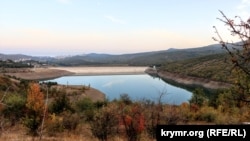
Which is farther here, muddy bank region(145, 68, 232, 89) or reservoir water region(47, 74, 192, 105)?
muddy bank region(145, 68, 232, 89)

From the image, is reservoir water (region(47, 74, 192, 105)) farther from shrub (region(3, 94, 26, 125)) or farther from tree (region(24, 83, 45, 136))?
shrub (region(3, 94, 26, 125))

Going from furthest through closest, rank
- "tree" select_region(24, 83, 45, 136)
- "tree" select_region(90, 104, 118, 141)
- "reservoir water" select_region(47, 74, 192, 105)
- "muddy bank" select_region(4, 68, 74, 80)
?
1. "muddy bank" select_region(4, 68, 74, 80)
2. "reservoir water" select_region(47, 74, 192, 105)
3. "tree" select_region(24, 83, 45, 136)
4. "tree" select_region(90, 104, 118, 141)

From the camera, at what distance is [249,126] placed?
9.39 ft

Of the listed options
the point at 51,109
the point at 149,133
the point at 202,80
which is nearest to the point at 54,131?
the point at 149,133

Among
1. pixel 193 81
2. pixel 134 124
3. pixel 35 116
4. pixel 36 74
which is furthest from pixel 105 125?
pixel 36 74

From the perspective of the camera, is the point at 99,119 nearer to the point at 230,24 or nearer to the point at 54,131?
the point at 54,131

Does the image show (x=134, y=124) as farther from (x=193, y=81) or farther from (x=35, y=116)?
(x=193, y=81)

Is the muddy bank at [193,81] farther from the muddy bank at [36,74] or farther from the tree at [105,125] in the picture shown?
the tree at [105,125]

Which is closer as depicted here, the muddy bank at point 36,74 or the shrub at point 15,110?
the shrub at point 15,110

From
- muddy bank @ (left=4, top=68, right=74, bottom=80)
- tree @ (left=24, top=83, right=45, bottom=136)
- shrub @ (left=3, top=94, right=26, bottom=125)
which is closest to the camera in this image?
tree @ (left=24, top=83, right=45, bottom=136)

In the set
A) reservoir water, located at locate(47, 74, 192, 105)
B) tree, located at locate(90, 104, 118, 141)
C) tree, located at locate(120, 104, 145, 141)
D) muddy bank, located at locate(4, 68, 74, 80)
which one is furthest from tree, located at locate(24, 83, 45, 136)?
muddy bank, located at locate(4, 68, 74, 80)

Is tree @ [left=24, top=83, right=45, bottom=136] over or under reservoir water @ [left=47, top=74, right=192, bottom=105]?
over

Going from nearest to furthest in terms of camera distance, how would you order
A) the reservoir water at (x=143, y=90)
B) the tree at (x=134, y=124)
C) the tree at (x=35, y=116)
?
the tree at (x=134, y=124)
the tree at (x=35, y=116)
the reservoir water at (x=143, y=90)

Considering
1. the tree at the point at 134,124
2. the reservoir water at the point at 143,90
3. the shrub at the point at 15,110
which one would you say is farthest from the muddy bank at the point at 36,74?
the tree at the point at 134,124
